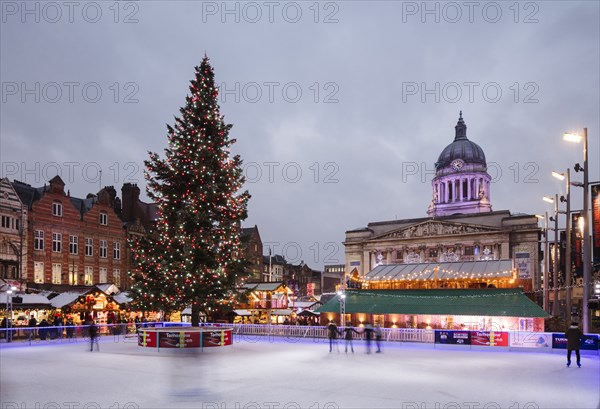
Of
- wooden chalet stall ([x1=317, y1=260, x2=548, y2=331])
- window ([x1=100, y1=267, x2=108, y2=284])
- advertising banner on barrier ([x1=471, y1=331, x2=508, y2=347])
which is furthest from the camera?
window ([x1=100, y1=267, x2=108, y2=284])

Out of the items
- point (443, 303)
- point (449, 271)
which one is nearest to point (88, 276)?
point (449, 271)

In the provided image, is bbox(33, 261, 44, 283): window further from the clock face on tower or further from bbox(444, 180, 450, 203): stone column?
the clock face on tower

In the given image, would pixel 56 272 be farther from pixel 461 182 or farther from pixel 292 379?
pixel 461 182

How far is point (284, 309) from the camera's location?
5550 cm

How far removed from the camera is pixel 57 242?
5197 centimetres

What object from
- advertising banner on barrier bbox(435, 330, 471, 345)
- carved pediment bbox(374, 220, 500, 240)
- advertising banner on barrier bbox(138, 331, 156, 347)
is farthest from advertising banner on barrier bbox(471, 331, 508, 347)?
carved pediment bbox(374, 220, 500, 240)

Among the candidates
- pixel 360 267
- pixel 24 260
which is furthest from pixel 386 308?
pixel 360 267

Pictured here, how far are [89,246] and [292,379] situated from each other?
4244 centimetres

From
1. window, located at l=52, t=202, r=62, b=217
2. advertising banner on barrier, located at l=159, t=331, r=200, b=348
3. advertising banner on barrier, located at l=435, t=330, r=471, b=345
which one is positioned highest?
window, located at l=52, t=202, r=62, b=217

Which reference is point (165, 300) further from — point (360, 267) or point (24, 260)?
point (360, 267)

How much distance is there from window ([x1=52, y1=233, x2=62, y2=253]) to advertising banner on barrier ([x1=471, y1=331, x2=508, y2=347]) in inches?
1476

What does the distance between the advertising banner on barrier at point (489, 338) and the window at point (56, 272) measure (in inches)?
1457

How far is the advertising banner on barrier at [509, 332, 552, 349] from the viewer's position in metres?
29.2

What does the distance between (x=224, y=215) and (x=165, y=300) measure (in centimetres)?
519
